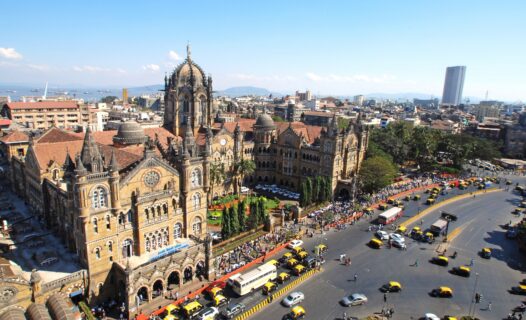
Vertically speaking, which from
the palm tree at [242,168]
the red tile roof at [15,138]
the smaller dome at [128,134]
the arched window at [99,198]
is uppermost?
the smaller dome at [128,134]

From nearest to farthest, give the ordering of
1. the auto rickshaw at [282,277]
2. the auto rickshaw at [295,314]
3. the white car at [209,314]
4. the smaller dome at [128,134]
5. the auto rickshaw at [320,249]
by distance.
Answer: the white car at [209,314]
the auto rickshaw at [295,314]
the auto rickshaw at [282,277]
the auto rickshaw at [320,249]
the smaller dome at [128,134]

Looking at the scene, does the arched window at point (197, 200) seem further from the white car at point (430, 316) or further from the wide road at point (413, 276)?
the white car at point (430, 316)

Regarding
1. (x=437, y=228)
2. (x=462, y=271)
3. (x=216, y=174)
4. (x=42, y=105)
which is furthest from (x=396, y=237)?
(x=42, y=105)

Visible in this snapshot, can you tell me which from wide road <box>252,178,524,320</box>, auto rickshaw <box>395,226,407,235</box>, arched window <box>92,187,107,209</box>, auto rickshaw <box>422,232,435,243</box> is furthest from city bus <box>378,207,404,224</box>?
arched window <box>92,187,107,209</box>

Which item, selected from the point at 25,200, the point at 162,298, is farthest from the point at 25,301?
the point at 25,200

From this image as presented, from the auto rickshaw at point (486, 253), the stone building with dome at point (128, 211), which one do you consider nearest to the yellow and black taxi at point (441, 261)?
the auto rickshaw at point (486, 253)
